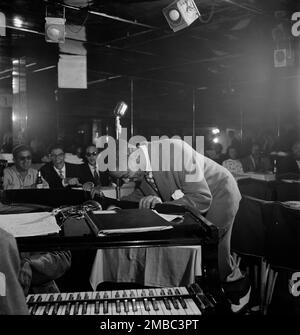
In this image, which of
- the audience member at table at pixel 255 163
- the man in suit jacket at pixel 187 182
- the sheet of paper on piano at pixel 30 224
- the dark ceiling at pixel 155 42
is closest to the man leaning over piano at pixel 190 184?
the man in suit jacket at pixel 187 182

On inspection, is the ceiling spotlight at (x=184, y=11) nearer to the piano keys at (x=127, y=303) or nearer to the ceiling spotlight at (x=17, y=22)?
the ceiling spotlight at (x=17, y=22)

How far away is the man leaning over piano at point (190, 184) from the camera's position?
94.7 inches

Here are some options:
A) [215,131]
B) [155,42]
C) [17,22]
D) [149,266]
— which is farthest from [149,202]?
[215,131]

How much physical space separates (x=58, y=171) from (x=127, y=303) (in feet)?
15.7

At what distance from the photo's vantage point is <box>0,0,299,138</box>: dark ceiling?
477cm

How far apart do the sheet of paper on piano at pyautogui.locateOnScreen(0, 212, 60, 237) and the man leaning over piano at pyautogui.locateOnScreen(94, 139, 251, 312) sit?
890mm

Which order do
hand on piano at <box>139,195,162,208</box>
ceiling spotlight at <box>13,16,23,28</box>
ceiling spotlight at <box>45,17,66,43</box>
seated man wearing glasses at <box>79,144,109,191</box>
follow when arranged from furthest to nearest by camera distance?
1. seated man wearing glasses at <box>79,144,109,191</box>
2. ceiling spotlight at <box>13,16,23,28</box>
3. ceiling spotlight at <box>45,17,66,43</box>
4. hand on piano at <box>139,195,162,208</box>

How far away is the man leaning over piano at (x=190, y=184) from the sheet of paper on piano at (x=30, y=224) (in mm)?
890

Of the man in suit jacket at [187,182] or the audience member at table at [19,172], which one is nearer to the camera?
the man in suit jacket at [187,182]

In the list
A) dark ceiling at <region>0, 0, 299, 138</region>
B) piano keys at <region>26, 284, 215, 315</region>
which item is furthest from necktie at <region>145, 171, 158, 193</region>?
dark ceiling at <region>0, 0, 299, 138</region>

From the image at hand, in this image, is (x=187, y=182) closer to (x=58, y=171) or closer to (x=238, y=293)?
(x=238, y=293)

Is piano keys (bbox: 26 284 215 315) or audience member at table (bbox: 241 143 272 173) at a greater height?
audience member at table (bbox: 241 143 272 173)

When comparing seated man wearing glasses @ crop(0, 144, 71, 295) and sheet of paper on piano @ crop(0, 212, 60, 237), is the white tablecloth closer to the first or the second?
seated man wearing glasses @ crop(0, 144, 71, 295)

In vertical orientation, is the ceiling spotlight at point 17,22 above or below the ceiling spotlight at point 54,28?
above
